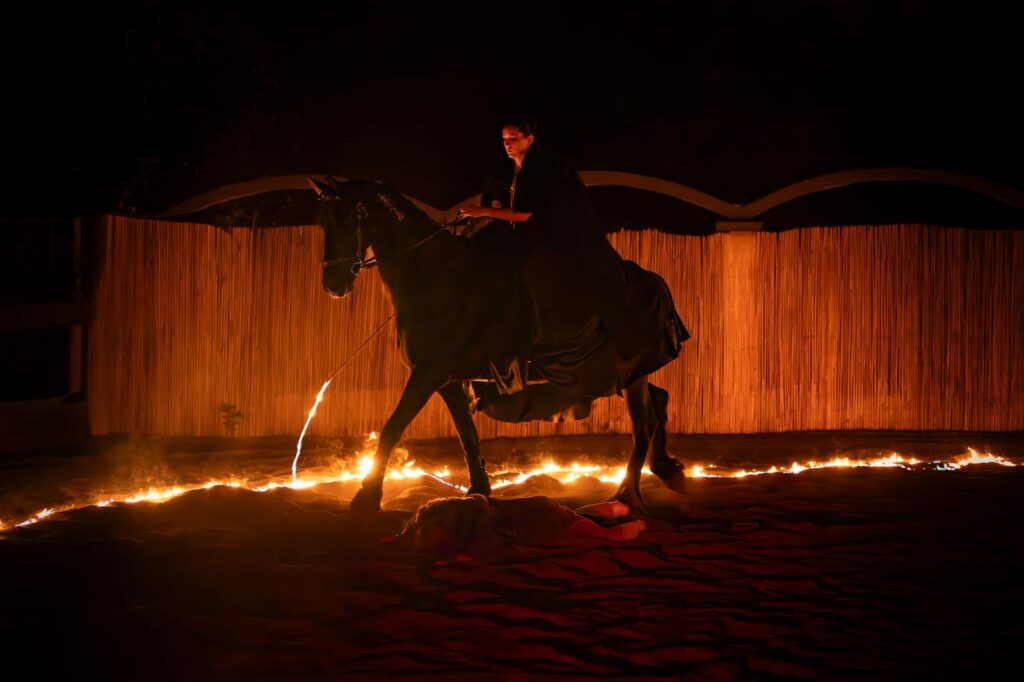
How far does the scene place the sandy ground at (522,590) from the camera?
15.6ft

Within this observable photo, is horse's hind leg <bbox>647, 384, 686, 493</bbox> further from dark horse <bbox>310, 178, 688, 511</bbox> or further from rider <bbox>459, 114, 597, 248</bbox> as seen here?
rider <bbox>459, 114, 597, 248</bbox>

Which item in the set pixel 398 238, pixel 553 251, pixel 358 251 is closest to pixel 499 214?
pixel 553 251

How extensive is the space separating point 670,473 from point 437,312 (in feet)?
7.43

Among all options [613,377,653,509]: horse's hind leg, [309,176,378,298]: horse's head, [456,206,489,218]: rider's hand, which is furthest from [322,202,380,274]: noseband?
[613,377,653,509]: horse's hind leg

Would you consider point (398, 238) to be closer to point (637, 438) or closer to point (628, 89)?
point (637, 438)

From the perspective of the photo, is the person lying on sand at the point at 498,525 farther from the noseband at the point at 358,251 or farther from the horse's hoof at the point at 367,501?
the noseband at the point at 358,251

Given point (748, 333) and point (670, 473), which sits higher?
point (748, 333)

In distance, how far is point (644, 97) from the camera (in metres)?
20.1

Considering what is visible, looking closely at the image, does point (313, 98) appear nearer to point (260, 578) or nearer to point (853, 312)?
point (853, 312)

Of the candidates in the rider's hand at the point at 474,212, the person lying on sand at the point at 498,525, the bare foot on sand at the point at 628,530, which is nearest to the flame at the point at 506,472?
the person lying on sand at the point at 498,525

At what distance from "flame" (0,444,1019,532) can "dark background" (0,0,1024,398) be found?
22.6 ft

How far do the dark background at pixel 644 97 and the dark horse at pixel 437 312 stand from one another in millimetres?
8502

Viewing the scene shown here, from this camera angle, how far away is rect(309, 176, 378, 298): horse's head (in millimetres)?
6867

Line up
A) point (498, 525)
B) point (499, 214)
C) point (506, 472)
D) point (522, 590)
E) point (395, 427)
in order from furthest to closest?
point (506, 472) → point (499, 214) → point (395, 427) → point (498, 525) → point (522, 590)
